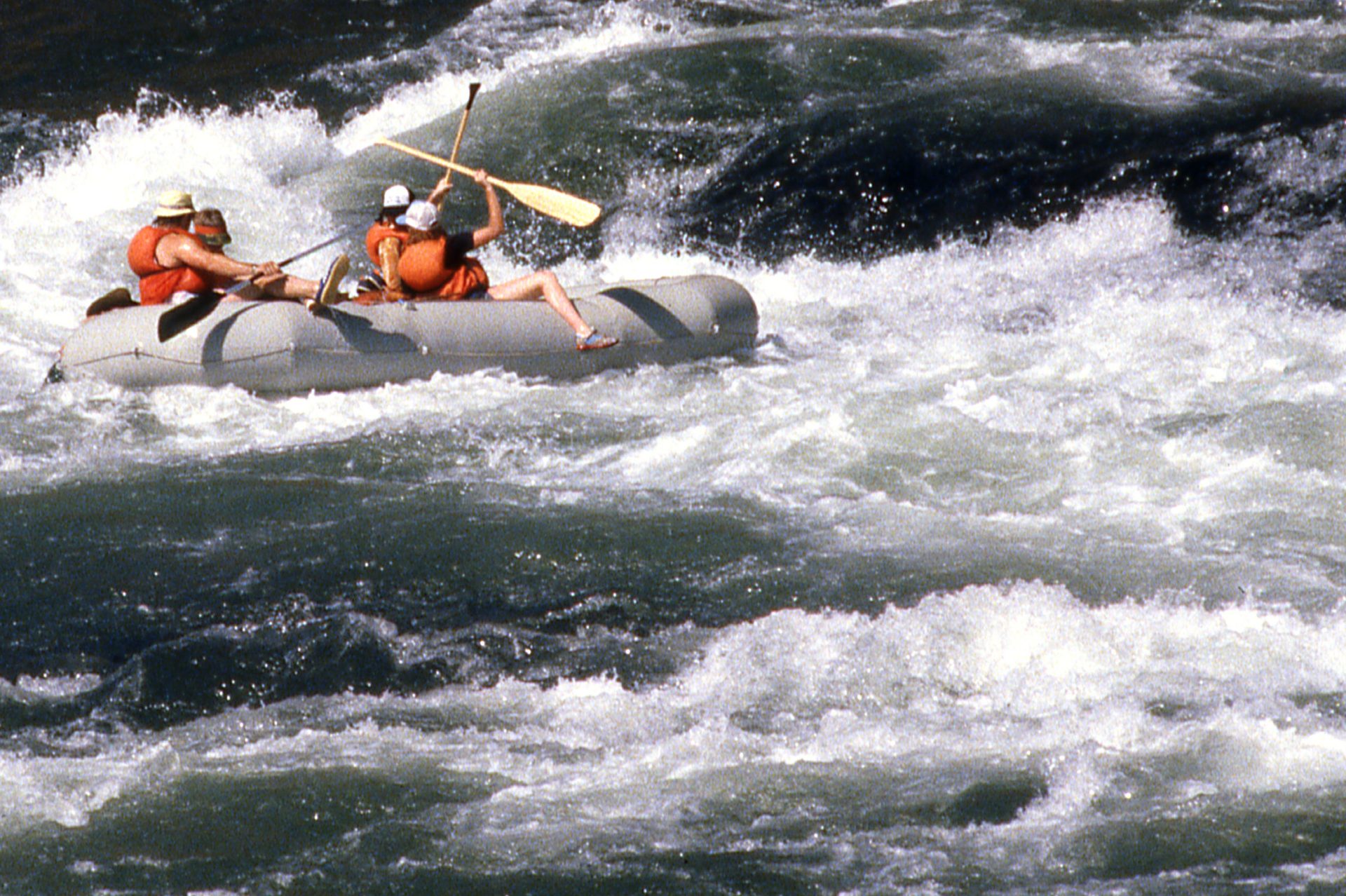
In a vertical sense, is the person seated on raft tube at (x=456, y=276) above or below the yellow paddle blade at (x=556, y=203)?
below

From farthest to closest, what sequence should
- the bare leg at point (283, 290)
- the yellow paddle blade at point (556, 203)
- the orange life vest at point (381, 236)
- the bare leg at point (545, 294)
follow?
the yellow paddle blade at point (556, 203)
the orange life vest at point (381, 236)
the bare leg at point (545, 294)
the bare leg at point (283, 290)

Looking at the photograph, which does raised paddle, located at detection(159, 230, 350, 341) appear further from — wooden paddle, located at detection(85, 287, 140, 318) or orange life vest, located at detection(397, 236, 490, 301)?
orange life vest, located at detection(397, 236, 490, 301)

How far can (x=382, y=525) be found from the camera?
238 inches

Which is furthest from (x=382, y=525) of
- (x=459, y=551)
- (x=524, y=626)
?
(x=524, y=626)

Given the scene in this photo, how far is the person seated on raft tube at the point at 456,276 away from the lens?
26.8 ft

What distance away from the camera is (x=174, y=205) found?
7.95 metres

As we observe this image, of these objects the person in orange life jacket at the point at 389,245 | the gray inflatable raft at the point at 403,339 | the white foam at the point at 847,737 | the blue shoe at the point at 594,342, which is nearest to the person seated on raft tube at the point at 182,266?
the gray inflatable raft at the point at 403,339

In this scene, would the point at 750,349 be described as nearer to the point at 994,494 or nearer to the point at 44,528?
the point at 994,494

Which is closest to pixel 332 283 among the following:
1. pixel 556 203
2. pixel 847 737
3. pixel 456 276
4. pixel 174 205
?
pixel 456 276

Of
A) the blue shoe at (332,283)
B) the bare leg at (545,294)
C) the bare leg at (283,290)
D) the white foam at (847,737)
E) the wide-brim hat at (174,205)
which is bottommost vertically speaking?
the white foam at (847,737)

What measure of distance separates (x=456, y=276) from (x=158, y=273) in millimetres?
1440

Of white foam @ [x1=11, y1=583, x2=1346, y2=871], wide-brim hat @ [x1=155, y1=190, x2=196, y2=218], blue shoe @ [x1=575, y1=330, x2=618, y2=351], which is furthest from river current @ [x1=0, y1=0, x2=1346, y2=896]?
wide-brim hat @ [x1=155, y1=190, x2=196, y2=218]

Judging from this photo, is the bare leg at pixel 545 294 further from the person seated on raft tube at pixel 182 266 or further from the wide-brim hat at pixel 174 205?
the wide-brim hat at pixel 174 205

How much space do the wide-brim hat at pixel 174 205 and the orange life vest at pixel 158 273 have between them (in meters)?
0.07
